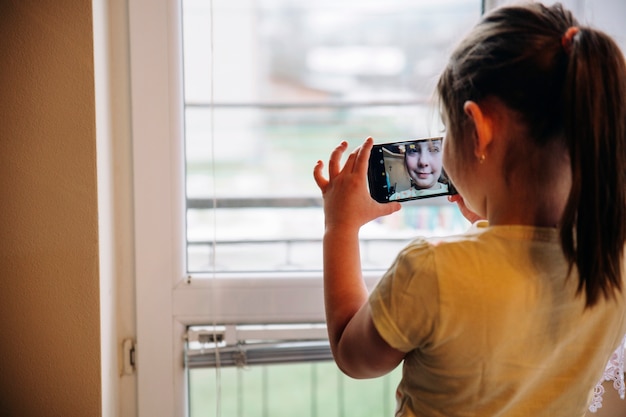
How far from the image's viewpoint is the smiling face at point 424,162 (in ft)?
2.59

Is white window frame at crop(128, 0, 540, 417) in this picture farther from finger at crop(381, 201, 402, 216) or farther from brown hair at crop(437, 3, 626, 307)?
brown hair at crop(437, 3, 626, 307)

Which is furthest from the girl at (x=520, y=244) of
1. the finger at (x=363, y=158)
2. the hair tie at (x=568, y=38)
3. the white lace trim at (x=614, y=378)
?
the white lace trim at (x=614, y=378)

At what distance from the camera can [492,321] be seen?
0.57 metres

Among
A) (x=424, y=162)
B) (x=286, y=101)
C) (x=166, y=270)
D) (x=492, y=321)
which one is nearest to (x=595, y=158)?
(x=492, y=321)

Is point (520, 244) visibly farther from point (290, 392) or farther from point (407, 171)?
point (290, 392)

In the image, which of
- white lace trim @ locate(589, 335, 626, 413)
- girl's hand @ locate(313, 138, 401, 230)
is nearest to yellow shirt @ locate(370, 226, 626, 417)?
girl's hand @ locate(313, 138, 401, 230)

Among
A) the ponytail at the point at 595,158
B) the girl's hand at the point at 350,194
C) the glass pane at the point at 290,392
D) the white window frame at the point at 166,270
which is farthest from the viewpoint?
the glass pane at the point at 290,392

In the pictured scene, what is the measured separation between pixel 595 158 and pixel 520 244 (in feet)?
0.34

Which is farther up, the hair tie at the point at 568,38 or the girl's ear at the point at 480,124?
the hair tie at the point at 568,38

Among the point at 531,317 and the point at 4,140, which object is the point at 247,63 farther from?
the point at 531,317

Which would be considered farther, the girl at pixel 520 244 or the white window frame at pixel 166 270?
the white window frame at pixel 166 270

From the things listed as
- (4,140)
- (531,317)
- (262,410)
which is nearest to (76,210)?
(4,140)

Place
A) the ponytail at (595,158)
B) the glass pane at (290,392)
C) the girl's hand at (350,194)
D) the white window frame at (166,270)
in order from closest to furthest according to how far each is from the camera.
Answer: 1. the ponytail at (595,158)
2. the girl's hand at (350,194)
3. the white window frame at (166,270)
4. the glass pane at (290,392)

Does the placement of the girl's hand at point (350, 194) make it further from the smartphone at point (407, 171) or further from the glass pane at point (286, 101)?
the glass pane at point (286, 101)
